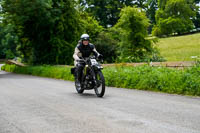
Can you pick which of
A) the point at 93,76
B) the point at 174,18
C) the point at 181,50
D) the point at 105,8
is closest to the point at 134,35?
the point at 93,76

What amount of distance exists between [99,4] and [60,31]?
120 feet

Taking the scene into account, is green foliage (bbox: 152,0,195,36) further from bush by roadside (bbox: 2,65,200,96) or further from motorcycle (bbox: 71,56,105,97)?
motorcycle (bbox: 71,56,105,97)

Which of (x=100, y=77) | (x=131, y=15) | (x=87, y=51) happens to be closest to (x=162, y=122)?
(x=100, y=77)

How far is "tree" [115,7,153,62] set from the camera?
23234 mm

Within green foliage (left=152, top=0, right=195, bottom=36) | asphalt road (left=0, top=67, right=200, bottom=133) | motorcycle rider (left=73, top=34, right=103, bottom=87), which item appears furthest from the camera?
green foliage (left=152, top=0, right=195, bottom=36)

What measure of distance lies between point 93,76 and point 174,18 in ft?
198

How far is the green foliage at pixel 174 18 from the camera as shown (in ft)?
215

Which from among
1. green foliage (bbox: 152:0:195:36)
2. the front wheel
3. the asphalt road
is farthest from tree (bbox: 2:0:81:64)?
green foliage (bbox: 152:0:195:36)

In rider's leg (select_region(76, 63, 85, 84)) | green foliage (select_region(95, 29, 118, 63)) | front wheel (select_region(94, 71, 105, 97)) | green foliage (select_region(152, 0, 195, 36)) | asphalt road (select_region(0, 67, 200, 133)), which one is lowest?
asphalt road (select_region(0, 67, 200, 133))

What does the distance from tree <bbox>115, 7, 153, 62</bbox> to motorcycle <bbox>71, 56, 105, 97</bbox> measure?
43.0 feet

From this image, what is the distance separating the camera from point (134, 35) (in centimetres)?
2350

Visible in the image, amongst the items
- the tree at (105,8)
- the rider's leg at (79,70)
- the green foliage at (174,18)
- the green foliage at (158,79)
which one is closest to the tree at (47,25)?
the green foliage at (158,79)

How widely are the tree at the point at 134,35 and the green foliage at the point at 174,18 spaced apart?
140 ft

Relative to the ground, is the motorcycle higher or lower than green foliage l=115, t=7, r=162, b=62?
lower
